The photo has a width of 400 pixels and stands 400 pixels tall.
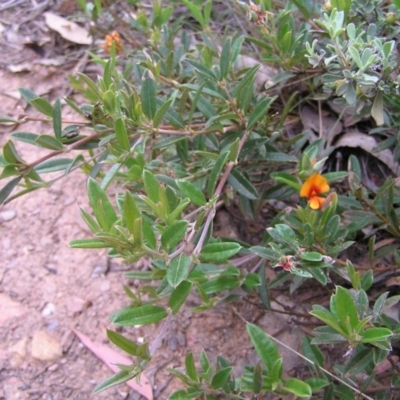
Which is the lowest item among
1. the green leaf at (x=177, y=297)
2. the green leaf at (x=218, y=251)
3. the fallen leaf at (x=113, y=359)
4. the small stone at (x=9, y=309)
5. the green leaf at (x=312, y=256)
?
the fallen leaf at (x=113, y=359)

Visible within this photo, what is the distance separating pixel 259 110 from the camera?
180 cm

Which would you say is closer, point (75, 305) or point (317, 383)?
point (317, 383)

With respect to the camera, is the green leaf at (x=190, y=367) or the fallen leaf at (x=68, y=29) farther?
the fallen leaf at (x=68, y=29)

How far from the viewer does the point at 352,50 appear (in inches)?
61.2

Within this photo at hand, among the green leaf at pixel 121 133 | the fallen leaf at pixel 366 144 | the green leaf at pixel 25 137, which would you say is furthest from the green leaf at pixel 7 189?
the fallen leaf at pixel 366 144

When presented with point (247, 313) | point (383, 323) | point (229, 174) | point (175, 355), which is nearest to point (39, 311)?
point (175, 355)

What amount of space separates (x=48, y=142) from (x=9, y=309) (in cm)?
85

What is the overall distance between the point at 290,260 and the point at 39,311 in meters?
1.14

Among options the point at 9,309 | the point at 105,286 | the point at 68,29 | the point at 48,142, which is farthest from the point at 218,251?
the point at 68,29

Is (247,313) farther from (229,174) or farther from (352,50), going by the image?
(352,50)

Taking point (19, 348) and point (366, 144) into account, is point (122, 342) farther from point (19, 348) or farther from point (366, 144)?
point (366, 144)

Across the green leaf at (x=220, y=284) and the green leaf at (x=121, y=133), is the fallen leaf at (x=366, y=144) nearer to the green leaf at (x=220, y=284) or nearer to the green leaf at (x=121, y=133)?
the green leaf at (x=220, y=284)

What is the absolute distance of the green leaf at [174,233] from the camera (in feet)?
4.48

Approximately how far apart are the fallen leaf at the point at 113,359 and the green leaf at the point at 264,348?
1.82 ft
